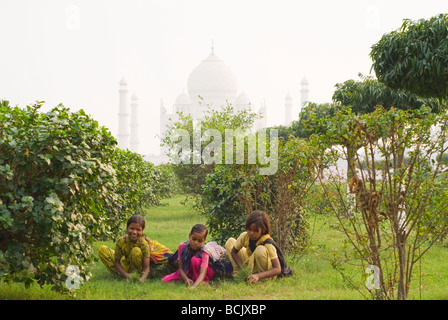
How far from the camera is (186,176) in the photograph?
1523cm

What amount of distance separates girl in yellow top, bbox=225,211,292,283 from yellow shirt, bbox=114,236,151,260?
2.82ft

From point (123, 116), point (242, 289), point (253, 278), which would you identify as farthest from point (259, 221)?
point (123, 116)

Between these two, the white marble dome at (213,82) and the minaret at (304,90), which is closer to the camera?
the white marble dome at (213,82)

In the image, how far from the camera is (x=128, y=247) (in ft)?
18.0

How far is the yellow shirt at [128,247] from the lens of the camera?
541 centimetres

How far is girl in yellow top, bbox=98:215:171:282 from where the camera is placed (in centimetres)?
537

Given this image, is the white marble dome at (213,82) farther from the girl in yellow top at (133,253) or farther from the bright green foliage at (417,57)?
the girl in yellow top at (133,253)

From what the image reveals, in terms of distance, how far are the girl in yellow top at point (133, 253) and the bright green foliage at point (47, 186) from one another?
2.90 ft

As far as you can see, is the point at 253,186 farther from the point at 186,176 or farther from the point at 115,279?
the point at 186,176

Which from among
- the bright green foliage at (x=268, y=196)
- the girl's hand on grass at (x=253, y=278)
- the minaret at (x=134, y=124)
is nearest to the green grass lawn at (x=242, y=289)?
the girl's hand on grass at (x=253, y=278)

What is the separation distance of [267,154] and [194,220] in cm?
A: 734

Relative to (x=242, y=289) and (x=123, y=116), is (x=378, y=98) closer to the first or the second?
(x=242, y=289)

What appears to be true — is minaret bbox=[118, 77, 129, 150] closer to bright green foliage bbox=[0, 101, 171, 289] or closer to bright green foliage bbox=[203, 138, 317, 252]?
bright green foliage bbox=[203, 138, 317, 252]

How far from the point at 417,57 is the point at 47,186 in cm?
629
